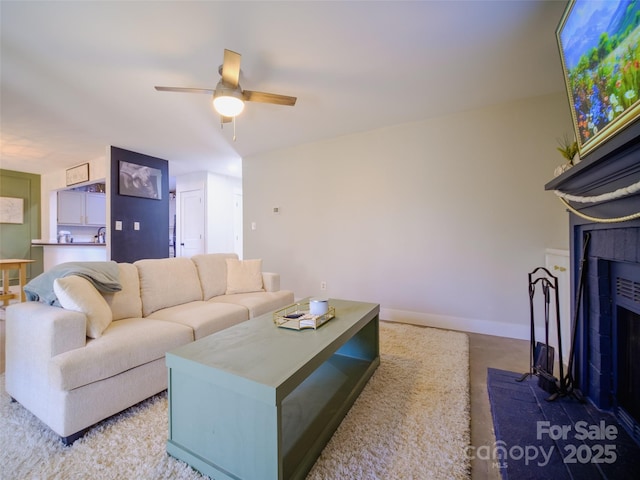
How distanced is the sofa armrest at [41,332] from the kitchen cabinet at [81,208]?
4.97 m

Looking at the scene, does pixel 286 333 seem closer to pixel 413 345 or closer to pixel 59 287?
pixel 59 287

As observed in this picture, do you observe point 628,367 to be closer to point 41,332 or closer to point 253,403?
point 253,403

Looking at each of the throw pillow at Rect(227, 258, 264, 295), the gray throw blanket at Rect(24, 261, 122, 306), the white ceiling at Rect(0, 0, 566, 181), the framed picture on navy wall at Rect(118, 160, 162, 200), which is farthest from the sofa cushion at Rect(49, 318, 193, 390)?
the framed picture on navy wall at Rect(118, 160, 162, 200)

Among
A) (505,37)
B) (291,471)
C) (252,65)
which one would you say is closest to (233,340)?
(291,471)

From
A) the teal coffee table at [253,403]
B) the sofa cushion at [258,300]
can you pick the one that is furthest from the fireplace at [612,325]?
the sofa cushion at [258,300]

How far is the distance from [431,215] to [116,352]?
2981 mm

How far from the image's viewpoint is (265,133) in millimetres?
3512

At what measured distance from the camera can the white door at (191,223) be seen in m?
5.48

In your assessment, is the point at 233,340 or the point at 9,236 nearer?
the point at 233,340

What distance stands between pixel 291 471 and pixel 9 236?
740 centimetres

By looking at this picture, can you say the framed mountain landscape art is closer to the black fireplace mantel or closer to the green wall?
the black fireplace mantel

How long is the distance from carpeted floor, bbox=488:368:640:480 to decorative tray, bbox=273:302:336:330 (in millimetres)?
994

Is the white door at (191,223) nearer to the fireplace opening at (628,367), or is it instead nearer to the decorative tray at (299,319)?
the decorative tray at (299,319)

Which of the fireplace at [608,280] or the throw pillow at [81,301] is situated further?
the throw pillow at [81,301]
